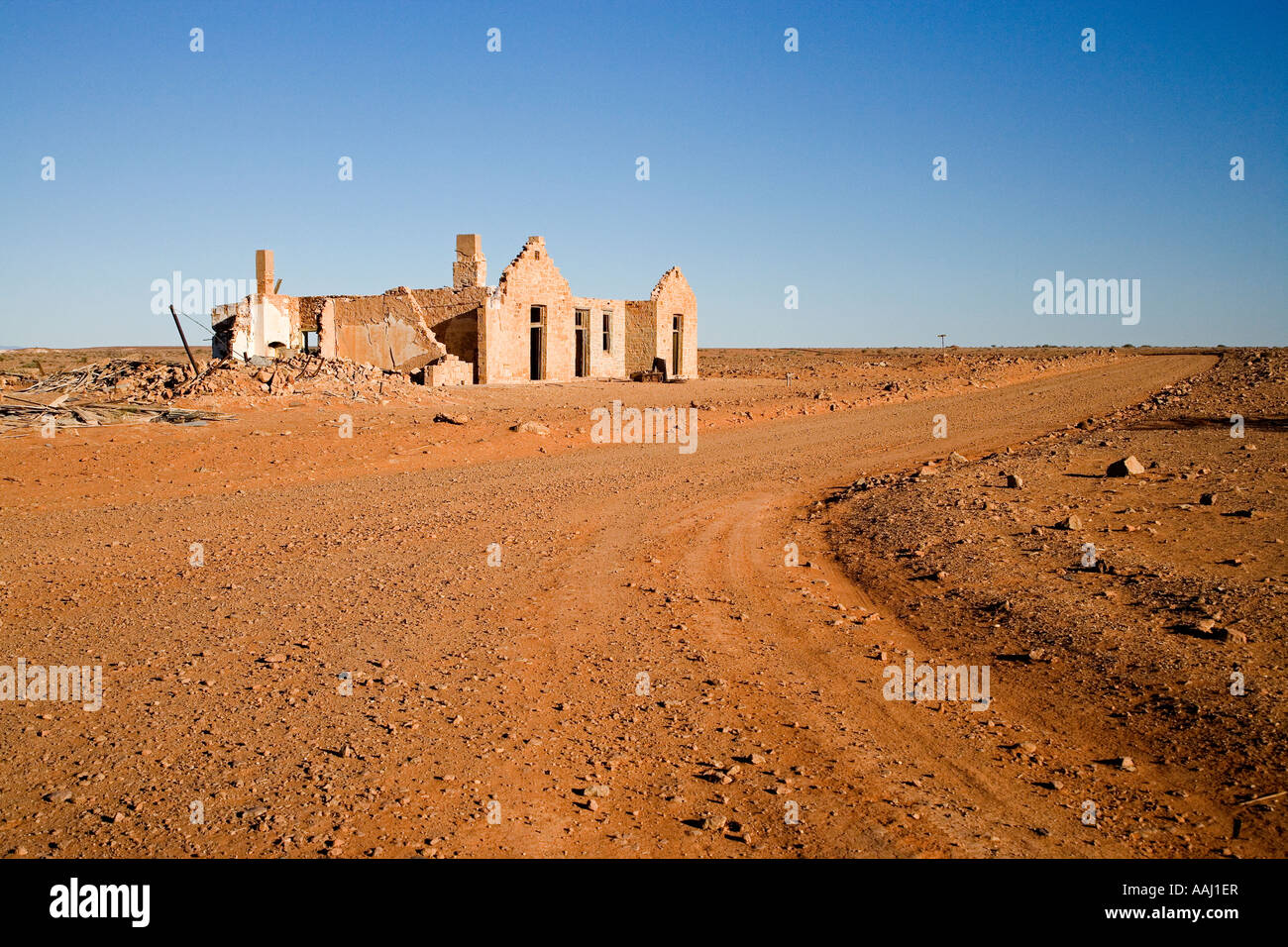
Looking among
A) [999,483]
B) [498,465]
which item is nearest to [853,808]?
[999,483]

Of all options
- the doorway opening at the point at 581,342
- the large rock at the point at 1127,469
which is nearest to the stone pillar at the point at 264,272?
the doorway opening at the point at 581,342

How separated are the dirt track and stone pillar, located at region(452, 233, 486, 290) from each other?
1803 centimetres

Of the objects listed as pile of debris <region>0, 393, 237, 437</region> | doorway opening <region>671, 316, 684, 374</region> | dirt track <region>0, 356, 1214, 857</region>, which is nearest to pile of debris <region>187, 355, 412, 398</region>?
pile of debris <region>0, 393, 237, 437</region>

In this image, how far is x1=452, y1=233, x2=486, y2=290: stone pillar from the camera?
90.3ft

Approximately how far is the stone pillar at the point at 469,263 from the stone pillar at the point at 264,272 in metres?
6.13

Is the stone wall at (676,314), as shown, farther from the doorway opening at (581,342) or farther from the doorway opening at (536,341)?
the doorway opening at (536,341)

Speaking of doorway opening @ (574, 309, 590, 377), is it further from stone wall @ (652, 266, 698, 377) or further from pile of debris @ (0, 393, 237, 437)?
pile of debris @ (0, 393, 237, 437)

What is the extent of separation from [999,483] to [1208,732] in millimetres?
7227

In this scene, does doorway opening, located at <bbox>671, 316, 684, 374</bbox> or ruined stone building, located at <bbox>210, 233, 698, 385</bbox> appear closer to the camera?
ruined stone building, located at <bbox>210, 233, 698, 385</bbox>

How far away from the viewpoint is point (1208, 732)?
15.9 feet

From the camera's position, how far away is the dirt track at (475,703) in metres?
3.95

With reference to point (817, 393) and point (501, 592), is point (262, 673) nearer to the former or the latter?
point (501, 592)

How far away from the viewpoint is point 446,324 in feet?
90.2

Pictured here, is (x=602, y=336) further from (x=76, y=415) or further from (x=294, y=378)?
Result: (x=76, y=415)
